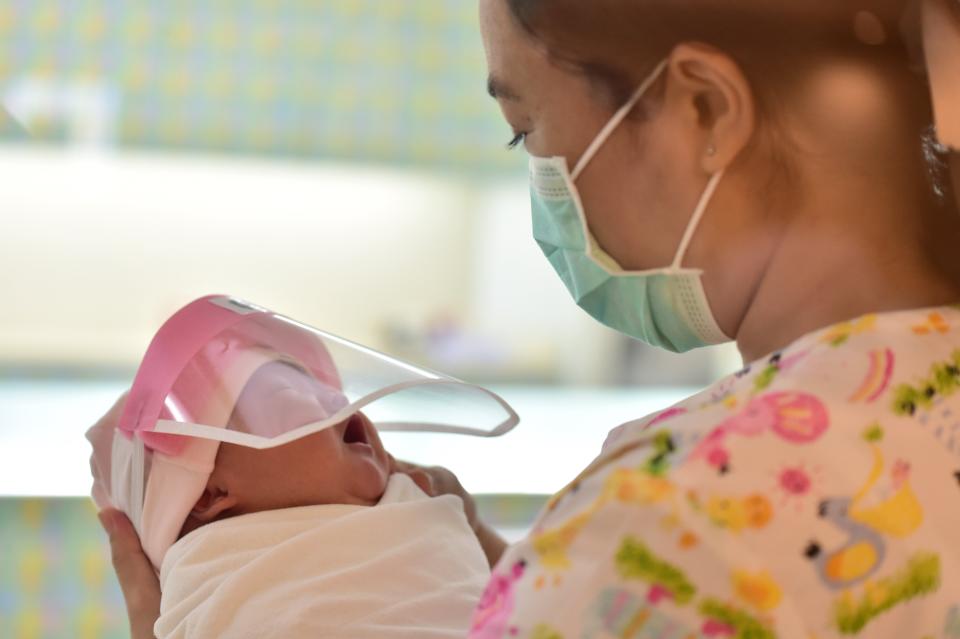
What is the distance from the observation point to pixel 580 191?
76 cm

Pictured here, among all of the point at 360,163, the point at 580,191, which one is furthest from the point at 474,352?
the point at 580,191

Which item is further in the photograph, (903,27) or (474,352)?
(474,352)

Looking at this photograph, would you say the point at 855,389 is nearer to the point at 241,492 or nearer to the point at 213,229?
the point at 241,492

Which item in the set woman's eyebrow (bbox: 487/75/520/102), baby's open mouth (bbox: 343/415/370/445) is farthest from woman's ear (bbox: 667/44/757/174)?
baby's open mouth (bbox: 343/415/370/445)

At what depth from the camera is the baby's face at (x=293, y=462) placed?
2.97ft

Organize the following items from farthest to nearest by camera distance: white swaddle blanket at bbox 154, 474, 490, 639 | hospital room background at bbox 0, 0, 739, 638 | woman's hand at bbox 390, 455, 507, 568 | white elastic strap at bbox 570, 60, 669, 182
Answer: hospital room background at bbox 0, 0, 739, 638 < woman's hand at bbox 390, 455, 507, 568 < white swaddle blanket at bbox 154, 474, 490, 639 < white elastic strap at bbox 570, 60, 669, 182

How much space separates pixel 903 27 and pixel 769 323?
20cm

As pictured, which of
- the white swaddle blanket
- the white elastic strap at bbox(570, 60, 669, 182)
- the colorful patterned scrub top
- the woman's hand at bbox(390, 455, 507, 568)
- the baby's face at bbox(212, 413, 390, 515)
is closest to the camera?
the colorful patterned scrub top

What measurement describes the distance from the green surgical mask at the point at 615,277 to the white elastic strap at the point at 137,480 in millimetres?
400

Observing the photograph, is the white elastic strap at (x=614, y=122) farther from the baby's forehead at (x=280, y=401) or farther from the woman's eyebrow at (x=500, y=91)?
the baby's forehead at (x=280, y=401)

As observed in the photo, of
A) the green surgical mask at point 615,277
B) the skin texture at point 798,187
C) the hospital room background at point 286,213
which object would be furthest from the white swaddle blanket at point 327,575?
the hospital room background at point 286,213

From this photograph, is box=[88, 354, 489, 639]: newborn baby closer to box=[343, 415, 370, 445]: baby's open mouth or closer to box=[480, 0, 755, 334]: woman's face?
box=[343, 415, 370, 445]: baby's open mouth

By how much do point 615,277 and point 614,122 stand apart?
0.12 meters

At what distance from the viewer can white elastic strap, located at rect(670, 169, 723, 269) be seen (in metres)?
0.67
